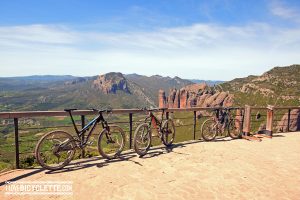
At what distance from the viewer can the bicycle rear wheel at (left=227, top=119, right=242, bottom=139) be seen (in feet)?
38.6

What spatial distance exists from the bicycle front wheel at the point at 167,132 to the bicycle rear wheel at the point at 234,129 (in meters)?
3.28

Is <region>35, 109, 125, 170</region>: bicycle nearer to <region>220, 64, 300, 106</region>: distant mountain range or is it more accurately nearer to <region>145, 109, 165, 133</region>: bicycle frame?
<region>145, 109, 165, 133</region>: bicycle frame

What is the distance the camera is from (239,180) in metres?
6.56

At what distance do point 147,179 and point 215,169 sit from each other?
2.09m

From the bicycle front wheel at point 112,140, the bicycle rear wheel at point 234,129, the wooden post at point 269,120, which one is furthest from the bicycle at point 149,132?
the wooden post at point 269,120

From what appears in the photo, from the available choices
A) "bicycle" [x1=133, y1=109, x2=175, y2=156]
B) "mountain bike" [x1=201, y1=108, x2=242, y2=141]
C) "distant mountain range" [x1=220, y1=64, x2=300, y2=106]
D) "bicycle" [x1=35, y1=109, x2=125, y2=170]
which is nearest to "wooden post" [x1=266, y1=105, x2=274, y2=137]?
"mountain bike" [x1=201, y1=108, x2=242, y2=141]

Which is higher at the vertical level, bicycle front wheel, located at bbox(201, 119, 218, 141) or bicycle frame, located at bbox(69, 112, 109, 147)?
bicycle frame, located at bbox(69, 112, 109, 147)

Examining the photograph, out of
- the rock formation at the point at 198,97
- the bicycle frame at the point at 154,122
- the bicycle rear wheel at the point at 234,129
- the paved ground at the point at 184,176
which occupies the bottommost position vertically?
the rock formation at the point at 198,97

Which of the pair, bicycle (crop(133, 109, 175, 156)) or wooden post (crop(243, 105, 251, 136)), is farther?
wooden post (crop(243, 105, 251, 136))

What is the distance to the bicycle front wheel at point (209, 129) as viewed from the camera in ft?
36.1

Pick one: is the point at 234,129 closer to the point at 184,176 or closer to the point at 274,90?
the point at 184,176

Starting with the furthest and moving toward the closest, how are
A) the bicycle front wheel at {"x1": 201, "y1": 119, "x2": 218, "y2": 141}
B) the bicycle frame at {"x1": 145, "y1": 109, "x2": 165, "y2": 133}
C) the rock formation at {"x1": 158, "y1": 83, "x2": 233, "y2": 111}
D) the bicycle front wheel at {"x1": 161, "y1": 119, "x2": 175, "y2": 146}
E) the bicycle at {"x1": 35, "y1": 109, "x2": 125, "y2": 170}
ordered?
the rock formation at {"x1": 158, "y1": 83, "x2": 233, "y2": 111} → the bicycle front wheel at {"x1": 201, "y1": 119, "x2": 218, "y2": 141} → the bicycle front wheel at {"x1": 161, "y1": 119, "x2": 175, "y2": 146} → the bicycle frame at {"x1": 145, "y1": 109, "x2": 165, "y2": 133} → the bicycle at {"x1": 35, "y1": 109, "x2": 125, "y2": 170}

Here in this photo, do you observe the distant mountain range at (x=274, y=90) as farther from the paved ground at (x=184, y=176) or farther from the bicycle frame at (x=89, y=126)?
the bicycle frame at (x=89, y=126)

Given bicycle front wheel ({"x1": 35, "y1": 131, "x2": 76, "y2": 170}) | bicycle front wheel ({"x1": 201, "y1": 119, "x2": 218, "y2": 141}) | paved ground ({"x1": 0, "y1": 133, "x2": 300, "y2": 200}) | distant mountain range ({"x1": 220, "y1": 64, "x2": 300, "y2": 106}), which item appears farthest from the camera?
distant mountain range ({"x1": 220, "y1": 64, "x2": 300, "y2": 106})
